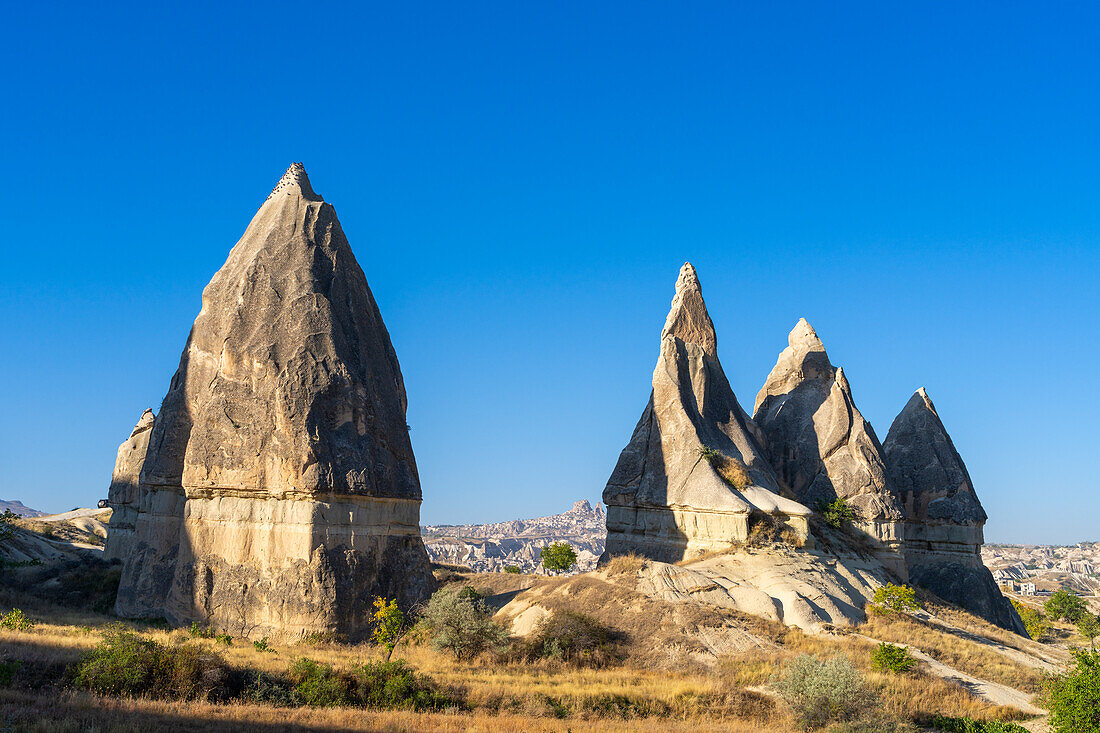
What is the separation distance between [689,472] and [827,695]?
1574cm

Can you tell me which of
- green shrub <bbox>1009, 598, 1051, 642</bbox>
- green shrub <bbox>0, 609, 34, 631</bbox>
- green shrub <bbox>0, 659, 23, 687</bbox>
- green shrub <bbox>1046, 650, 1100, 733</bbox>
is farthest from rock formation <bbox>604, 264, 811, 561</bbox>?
green shrub <bbox>0, 659, 23, 687</bbox>

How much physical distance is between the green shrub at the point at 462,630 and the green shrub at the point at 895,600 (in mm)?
12208

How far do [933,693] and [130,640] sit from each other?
1661 cm

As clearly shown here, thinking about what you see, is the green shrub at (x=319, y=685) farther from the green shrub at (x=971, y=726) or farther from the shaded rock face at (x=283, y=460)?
the green shrub at (x=971, y=726)

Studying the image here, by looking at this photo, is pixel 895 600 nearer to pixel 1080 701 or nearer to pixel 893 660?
pixel 893 660

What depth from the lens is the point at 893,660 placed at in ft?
64.6

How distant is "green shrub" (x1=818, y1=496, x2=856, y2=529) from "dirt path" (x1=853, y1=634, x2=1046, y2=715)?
12.6 metres

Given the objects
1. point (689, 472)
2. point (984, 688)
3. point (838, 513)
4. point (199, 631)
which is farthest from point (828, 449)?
point (199, 631)

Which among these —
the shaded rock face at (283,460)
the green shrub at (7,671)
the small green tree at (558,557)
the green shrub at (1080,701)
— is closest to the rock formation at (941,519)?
the small green tree at (558,557)

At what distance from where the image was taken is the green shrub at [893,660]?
19516 mm

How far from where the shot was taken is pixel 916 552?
3941 cm

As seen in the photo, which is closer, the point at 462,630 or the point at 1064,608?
the point at 462,630

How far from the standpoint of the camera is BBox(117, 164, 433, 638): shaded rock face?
2358 centimetres

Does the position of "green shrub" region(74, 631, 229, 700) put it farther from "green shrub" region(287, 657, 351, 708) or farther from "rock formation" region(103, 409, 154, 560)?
"rock formation" region(103, 409, 154, 560)
